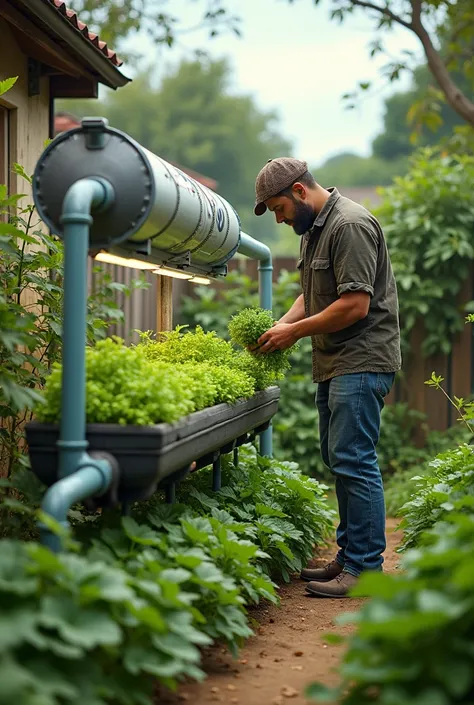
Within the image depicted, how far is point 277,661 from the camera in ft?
10.9

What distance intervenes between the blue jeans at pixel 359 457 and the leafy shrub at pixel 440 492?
0.62ft

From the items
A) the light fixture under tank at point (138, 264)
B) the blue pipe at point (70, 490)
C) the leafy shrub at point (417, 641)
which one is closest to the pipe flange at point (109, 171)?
the light fixture under tank at point (138, 264)

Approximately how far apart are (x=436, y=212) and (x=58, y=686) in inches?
294

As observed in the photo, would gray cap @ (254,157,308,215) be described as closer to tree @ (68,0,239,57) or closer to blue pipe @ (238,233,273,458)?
blue pipe @ (238,233,273,458)

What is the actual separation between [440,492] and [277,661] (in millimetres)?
1084

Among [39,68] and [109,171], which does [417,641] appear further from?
[39,68]

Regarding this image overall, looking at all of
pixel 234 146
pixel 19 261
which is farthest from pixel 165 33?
pixel 234 146

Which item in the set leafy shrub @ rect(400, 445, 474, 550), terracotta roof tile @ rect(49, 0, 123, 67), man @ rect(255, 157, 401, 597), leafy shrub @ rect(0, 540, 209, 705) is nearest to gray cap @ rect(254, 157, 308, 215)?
man @ rect(255, 157, 401, 597)

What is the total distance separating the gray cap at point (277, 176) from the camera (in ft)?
14.8

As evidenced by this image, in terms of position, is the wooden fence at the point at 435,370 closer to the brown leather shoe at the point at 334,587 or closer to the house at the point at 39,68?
the house at the point at 39,68

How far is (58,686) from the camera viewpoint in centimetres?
207

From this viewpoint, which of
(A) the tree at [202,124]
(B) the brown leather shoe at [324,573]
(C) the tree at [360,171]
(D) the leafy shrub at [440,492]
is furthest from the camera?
(A) the tree at [202,124]

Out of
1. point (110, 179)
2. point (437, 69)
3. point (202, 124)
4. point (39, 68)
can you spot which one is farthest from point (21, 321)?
point (202, 124)

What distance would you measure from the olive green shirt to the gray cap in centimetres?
24
